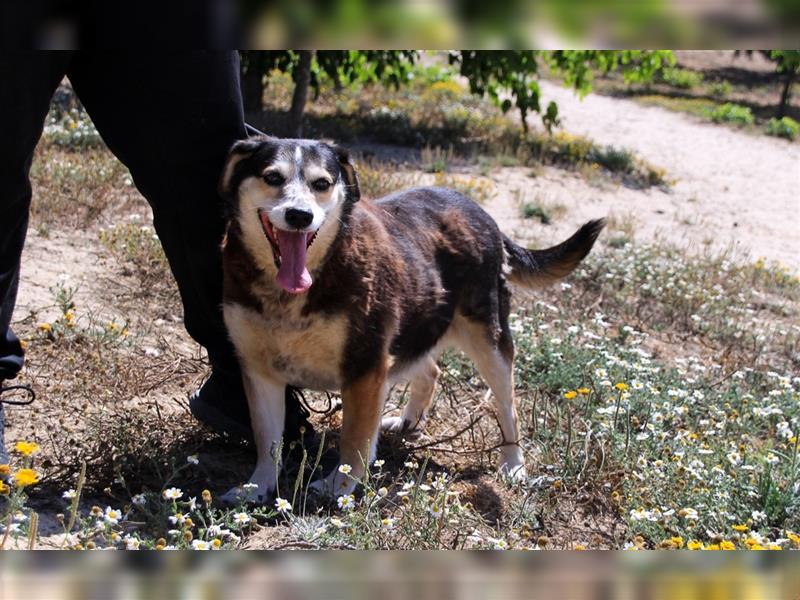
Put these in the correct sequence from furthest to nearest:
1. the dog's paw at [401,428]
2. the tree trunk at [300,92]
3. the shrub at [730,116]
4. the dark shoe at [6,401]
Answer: the shrub at [730,116] < the tree trunk at [300,92] < the dog's paw at [401,428] < the dark shoe at [6,401]

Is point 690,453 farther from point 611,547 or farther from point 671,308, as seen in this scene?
point 671,308

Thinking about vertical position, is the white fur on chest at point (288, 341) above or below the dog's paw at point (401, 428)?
above

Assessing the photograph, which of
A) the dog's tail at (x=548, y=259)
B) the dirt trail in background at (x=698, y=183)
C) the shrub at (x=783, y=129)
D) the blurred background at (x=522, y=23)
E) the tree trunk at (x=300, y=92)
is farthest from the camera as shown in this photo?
the shrub at (x=783, y=129)

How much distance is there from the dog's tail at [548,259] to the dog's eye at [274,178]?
4.78ft

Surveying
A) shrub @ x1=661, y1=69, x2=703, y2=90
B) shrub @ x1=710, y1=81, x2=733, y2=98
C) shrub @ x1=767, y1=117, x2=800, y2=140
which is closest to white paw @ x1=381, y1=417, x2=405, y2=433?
shrub @ x1=767, y1=117, x2=800, y2=140

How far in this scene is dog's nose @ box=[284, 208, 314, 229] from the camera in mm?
3336

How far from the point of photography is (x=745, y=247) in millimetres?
8867

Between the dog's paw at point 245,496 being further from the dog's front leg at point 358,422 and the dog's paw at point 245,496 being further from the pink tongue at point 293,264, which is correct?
the pink tongue at point 293,264

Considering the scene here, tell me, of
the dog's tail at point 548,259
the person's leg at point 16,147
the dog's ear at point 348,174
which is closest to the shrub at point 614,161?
the dog's tail at point 548,259

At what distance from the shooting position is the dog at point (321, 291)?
3447 mm

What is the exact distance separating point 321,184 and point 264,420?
2.91 ft

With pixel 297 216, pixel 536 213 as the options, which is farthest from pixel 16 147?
pixel 536 213

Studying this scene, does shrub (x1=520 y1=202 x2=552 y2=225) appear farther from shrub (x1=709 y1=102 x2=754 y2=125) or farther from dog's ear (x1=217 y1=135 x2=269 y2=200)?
shrub (x1=709 y1=102 x2=754 y2=125)

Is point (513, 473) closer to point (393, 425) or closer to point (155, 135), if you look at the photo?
point (393, 425)
